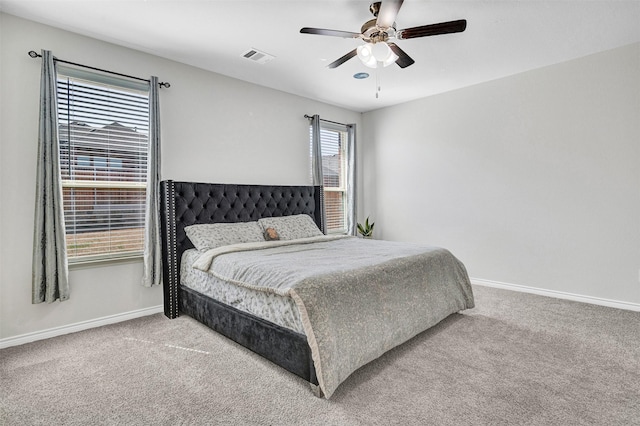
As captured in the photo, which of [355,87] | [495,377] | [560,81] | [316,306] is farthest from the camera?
[355,87]

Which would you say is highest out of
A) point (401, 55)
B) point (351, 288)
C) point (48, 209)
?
point (401, 55)

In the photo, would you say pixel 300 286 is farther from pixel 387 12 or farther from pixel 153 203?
pixel 153 203

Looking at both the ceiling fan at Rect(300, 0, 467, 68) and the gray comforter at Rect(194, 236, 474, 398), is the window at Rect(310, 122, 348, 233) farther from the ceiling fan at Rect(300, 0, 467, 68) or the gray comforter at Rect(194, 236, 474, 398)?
the ceiling fan at Rect(300, 0, 467, 68)

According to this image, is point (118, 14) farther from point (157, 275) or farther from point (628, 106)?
point (628, 106)

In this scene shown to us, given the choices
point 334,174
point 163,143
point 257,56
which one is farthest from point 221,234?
point 334,174

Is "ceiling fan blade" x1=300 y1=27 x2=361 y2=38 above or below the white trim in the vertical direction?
above

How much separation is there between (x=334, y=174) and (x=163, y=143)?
2742 mm

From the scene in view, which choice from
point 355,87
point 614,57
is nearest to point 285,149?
point 355,87

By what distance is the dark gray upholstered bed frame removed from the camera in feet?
6.91

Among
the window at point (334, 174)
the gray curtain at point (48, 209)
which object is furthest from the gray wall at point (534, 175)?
the gray curtain at point (48, 209)

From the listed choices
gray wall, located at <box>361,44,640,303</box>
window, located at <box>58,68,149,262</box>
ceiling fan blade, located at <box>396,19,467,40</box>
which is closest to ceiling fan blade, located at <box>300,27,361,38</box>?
ceiling fan blade, located at <box>396,19,467,40</box>

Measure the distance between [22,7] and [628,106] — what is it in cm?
549

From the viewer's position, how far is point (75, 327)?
2.92 meters

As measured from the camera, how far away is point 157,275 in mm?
3271
